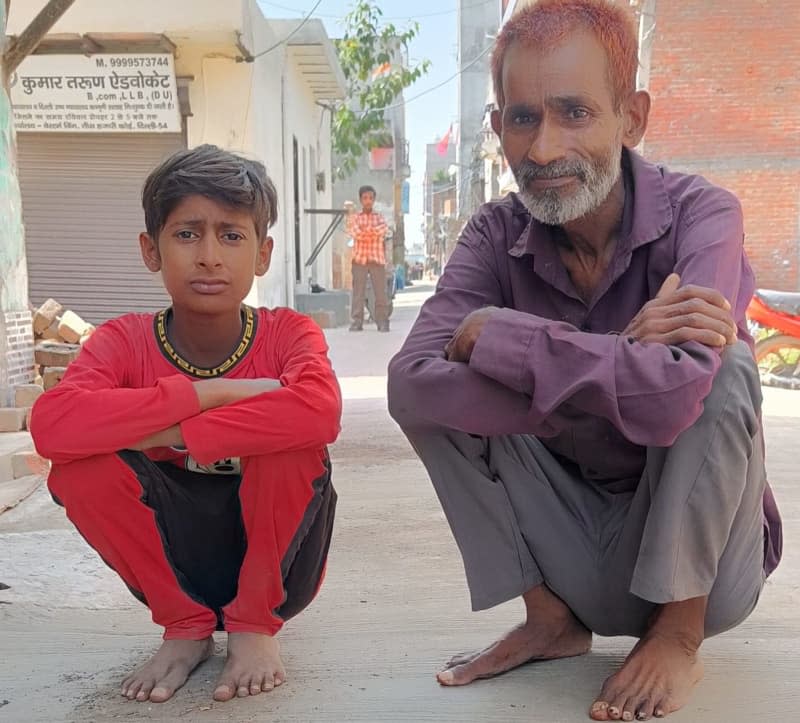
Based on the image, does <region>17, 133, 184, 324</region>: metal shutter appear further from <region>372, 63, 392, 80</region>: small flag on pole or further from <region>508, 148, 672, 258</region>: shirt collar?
<region>372, 63, 392, 80</region>: small flag on pole

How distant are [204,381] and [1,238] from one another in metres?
4.26

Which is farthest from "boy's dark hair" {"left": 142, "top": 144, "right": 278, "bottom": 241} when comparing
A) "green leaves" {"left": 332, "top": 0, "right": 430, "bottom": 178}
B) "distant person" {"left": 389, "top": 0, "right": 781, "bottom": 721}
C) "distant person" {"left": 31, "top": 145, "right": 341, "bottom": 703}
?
"green leaves" {"left": 332, "top": 0, "right": 430, "bottom": 178}

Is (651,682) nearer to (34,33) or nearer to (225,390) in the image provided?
(225,390)

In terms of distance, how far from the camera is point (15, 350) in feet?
17.8

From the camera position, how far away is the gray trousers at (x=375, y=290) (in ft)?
35.8

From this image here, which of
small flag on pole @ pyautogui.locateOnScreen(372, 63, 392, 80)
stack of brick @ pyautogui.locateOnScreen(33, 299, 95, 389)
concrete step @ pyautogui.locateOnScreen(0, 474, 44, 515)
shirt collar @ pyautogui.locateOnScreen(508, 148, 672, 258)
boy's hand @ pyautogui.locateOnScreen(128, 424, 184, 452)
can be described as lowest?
concrete step @ pyautogui.locateOnScreen(0, 474, 44, 515)

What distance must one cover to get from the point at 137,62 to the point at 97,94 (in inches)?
21.9

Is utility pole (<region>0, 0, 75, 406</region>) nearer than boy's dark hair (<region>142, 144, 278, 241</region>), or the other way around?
boy's dark hair (<region>142, 144, 278, 241</region>)

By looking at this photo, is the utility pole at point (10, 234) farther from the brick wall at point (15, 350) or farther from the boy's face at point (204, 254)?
the boy's face at point (204, 254)

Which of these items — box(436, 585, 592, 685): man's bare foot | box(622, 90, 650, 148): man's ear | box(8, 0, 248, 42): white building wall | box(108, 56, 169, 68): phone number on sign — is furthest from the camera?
box(108, 56, 169, 68): phone number on sign

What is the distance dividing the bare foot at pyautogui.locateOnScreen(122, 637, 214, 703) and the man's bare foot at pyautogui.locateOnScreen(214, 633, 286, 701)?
81 mm

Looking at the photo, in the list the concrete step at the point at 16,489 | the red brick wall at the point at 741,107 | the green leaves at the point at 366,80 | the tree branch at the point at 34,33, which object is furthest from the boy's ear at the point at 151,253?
the green leaves at the point at 366,80

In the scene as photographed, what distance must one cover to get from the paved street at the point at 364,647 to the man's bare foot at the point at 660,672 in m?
0.04

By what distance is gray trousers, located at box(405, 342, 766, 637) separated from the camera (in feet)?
4.76
